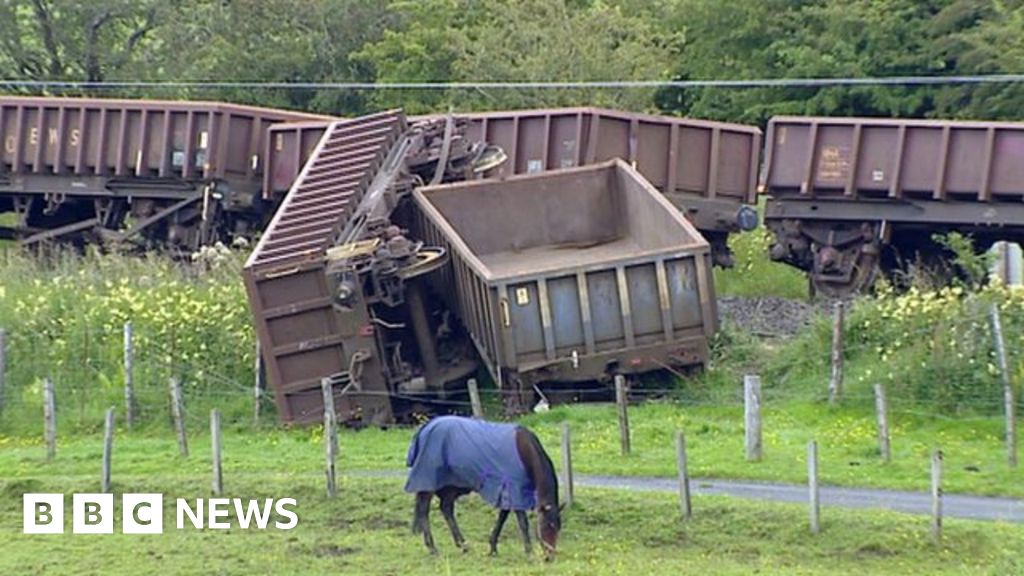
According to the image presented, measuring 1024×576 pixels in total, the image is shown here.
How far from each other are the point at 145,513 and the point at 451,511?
11.3 feet

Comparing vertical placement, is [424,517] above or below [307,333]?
above

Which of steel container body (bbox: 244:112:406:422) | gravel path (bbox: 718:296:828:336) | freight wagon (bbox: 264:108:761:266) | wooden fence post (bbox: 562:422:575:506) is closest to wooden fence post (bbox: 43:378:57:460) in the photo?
steel container body (bbox: 244:112:406:422)

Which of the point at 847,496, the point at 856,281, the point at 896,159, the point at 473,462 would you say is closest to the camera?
the point at 473,462

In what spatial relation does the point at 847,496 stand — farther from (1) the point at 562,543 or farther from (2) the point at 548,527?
(2) the point at 548,527

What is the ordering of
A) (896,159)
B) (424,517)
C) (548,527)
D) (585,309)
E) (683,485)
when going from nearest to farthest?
(548,527)
(424,517)
(683,485)
(585,309)
(896,159)

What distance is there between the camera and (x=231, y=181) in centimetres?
3244

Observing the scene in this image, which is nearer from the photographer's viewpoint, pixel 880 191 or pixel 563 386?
pixel 563 386

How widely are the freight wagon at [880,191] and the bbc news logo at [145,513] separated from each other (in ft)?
46.2

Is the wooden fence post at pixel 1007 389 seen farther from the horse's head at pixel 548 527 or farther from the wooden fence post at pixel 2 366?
the wooden fence post at pixel 2 366

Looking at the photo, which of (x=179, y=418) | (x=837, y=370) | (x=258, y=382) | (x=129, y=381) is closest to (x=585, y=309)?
(x=837, y=370)

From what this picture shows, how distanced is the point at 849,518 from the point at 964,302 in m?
6.81

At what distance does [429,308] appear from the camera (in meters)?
23.5

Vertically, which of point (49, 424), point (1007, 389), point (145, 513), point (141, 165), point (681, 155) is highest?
point (681, 155)

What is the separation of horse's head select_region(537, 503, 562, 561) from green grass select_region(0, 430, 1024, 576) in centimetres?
18
